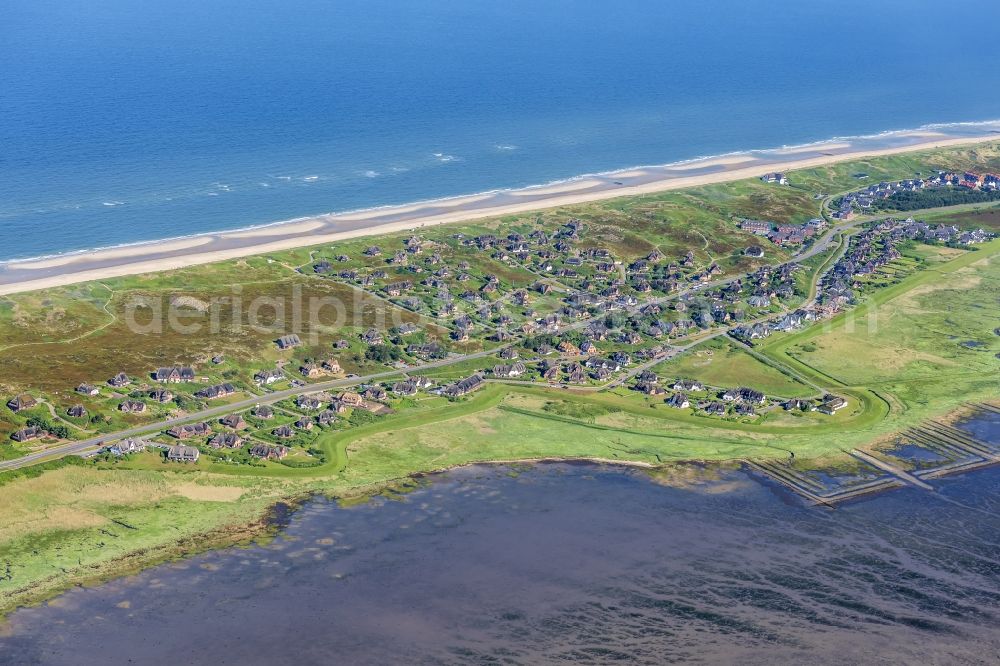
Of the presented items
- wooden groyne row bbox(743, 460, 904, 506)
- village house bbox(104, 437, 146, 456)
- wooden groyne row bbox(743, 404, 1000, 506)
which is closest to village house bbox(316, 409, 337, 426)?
village house bbox(104, 437, 146, 456)

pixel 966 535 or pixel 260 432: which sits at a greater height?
pixel 260 432

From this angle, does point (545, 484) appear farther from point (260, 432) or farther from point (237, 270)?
point (237, 270)

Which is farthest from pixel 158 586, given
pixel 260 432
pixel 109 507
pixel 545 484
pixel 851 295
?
pixel 851 295

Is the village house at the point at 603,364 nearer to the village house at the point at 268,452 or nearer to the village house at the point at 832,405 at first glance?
the village house at the point at 832,405

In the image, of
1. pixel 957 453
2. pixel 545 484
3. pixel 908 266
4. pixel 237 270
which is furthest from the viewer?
pixel 908 266

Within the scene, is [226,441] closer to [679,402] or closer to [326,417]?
[326,417]

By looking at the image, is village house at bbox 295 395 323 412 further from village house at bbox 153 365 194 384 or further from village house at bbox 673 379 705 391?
village house at bbox 673 379 705 391

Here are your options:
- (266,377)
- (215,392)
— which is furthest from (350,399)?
(215,392)
